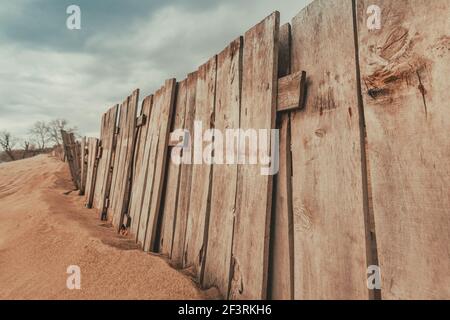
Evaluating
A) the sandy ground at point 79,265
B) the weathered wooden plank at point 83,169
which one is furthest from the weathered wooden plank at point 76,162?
the sandy ground at point 79,265

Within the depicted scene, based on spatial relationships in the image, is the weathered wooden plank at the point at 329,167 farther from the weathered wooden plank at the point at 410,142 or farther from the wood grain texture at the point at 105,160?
the wood grain texture at the point at 105,160

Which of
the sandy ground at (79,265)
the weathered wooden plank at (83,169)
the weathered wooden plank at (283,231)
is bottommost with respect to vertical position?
the sandy ground at (79,265)

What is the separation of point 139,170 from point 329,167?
2667 millimetres

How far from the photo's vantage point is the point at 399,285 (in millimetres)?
1006

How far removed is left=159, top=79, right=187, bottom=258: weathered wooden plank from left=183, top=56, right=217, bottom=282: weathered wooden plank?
30cm

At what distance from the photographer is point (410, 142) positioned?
0.99 m

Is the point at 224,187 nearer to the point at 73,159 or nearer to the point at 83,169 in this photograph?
the point at 83,169

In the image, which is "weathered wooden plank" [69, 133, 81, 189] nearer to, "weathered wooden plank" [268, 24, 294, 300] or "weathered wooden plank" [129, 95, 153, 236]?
"weathered wooden plank" [129, 95, 153, 236]

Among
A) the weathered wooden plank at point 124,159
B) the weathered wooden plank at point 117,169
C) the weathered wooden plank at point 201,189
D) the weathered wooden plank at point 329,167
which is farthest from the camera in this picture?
the weathered wooden plank at point 117,169

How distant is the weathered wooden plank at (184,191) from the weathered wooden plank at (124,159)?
155cm

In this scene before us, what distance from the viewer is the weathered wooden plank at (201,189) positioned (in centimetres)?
199

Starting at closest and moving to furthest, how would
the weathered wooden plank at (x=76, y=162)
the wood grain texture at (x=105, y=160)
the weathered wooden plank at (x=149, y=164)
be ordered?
the weathered wooden plank at (x=149, y=164) → the wood grain texture at (x=105, y=160) → the weathered wooden plank at (x=76, y=162)

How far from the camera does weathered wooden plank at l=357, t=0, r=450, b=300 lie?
36.1 inches
